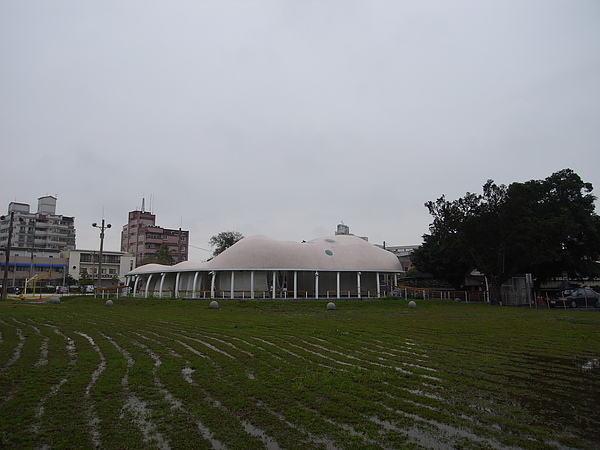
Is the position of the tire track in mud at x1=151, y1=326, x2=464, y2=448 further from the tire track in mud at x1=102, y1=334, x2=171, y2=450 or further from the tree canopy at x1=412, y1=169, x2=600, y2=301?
the tree canopy at x1=412, y1=169, x2=600, y2=301

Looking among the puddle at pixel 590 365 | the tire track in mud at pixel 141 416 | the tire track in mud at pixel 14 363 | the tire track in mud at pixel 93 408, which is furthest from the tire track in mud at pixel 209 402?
the puddle at pixel 590 365

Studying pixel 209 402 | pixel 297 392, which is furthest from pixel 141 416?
pixel 297 392

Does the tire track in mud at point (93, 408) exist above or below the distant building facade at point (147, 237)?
below

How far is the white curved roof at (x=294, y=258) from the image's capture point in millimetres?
38812

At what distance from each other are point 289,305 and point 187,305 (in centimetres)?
787

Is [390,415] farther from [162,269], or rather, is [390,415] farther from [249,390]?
[162,269]

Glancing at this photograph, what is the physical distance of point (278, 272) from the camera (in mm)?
41688

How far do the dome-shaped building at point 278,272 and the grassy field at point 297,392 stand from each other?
24582mm

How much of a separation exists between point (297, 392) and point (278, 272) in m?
34.4

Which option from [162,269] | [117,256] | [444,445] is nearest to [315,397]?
[444,445]

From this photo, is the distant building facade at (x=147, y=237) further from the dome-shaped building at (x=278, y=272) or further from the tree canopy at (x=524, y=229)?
the tree canopy at (x=524, y=229)

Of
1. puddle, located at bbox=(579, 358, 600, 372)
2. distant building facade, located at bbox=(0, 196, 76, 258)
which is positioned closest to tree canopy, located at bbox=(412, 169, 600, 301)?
puddle, located at bbox=(579, 358, 600, 372)

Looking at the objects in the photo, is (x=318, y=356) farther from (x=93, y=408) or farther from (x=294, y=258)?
(x=294, y=258)

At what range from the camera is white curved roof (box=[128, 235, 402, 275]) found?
127 ft
